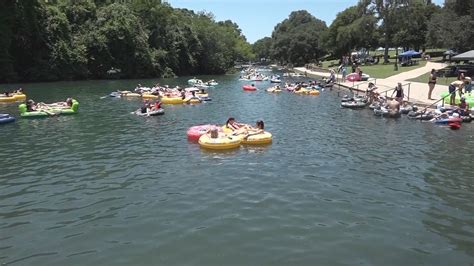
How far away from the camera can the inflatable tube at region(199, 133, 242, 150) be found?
18.5 m

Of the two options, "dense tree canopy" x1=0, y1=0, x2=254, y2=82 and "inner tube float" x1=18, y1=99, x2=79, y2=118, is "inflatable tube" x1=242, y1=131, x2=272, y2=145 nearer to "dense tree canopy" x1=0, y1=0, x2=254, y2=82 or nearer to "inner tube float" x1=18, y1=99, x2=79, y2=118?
"inner tube float" x1=18, y1=99, x2=79, y2=118

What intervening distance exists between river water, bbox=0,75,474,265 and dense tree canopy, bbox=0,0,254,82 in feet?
138

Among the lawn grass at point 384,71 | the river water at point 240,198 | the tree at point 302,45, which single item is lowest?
the river water at point 240,198

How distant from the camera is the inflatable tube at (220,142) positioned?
728 inches

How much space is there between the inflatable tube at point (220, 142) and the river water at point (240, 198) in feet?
1.35

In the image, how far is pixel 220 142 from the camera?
60.7 ft

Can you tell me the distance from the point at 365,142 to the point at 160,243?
13084 mm

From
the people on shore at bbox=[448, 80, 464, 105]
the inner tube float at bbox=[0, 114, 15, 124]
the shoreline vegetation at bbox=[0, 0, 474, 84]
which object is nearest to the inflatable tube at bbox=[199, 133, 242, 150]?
the inner tube float at bbox=[0, 114, 15, 124]

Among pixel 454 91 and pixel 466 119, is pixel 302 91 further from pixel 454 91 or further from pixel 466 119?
pixel 466 119

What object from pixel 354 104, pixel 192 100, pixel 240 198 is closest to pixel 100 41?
pixel 192 100

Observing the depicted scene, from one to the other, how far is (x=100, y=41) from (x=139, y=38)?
7070 millimetres

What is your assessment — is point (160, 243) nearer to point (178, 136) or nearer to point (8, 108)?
point (178, 136)

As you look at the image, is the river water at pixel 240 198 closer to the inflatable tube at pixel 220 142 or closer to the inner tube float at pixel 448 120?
the inflatable tube at pixel 220 142

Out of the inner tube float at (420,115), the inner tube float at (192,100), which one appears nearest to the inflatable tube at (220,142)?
the inner tube float at (420,115)
